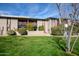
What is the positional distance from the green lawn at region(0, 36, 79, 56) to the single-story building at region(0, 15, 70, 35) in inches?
3.4

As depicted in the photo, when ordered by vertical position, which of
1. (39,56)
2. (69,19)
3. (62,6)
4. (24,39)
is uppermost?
(62,6)

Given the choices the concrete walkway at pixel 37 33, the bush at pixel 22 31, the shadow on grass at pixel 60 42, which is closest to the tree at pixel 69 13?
the shadow on grass at pixel 60 42

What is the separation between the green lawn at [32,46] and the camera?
63.6 inches

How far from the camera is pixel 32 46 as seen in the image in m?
1.63

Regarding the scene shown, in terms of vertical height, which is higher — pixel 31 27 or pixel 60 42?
pixel 31 27

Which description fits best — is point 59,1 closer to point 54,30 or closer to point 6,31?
point 54,30

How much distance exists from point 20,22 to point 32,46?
0.25m

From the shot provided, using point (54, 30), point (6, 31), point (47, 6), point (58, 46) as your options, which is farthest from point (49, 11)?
point (6, 31)

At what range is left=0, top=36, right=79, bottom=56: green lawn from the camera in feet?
5.30

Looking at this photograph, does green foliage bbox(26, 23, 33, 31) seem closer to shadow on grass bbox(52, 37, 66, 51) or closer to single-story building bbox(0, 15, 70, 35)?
single-story building bbox(0, 15, 70, 35)

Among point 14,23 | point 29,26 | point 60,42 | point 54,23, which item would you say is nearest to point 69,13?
point 54,23

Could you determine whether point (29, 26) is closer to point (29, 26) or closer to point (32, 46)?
point (29, 26)

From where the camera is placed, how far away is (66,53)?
163cm

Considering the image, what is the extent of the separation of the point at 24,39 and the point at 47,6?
0.38 metres
